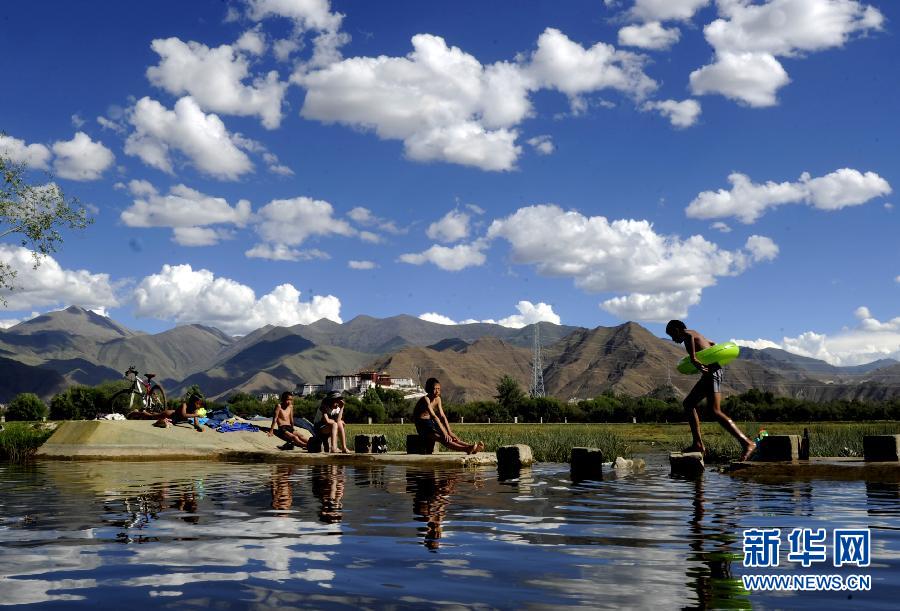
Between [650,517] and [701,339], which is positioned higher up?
[701,339]

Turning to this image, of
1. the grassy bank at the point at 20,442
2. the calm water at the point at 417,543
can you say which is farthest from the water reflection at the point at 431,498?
the grassy bank at the point at 20,442

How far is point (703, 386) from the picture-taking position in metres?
14.9

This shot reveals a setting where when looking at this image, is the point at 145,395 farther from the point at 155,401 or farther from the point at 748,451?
the point at 748,451

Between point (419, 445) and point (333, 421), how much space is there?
2.78m

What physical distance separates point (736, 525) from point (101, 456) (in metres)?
18.9

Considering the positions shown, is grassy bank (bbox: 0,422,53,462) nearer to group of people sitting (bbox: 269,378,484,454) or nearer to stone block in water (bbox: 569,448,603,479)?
group of people sitting (bbox: 269,378,484,454)

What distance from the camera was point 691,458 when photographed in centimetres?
1572

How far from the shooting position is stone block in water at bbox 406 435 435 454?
19375 mm

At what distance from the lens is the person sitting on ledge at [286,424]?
22.6m

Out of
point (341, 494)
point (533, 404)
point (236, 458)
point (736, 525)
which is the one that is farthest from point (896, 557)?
point (533, 404)

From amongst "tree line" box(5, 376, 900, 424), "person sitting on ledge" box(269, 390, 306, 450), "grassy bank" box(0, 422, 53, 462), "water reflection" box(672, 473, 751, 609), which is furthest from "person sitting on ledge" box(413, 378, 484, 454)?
"tree line" box(5, 376, 900, 424)

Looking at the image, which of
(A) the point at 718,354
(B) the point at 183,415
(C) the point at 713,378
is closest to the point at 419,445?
(C) the point at 713,378

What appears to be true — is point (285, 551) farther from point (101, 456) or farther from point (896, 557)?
point (101, 456)

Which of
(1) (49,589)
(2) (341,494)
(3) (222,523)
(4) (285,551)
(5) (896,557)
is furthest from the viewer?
(2) (341,494)
